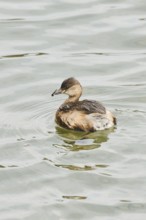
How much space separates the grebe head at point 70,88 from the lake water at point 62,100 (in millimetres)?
368

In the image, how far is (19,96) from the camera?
12305 mm

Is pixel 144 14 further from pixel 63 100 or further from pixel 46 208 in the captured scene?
pixel 46 208

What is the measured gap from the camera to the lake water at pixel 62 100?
29.6ft

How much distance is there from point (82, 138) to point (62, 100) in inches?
65.4

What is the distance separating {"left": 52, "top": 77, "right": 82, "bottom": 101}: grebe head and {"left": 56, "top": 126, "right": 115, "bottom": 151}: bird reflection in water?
2.04 feet

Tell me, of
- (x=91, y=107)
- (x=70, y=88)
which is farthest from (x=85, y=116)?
(x=70, y=88)

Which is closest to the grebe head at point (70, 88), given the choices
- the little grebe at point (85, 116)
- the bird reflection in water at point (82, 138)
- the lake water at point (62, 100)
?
the little grebe at point (85, 116)

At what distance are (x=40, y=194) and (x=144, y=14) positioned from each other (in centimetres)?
714

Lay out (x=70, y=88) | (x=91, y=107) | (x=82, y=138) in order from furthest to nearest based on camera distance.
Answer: (x=70, y=88)
(x=91, y=107)
(x=82, y=138)

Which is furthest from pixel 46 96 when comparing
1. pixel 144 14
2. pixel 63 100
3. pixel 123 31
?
pixel 144 14

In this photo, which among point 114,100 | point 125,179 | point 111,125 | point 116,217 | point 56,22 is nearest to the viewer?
point 116,217

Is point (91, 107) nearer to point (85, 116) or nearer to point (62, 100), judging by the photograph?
point (85, 116)

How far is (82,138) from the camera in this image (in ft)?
35.9

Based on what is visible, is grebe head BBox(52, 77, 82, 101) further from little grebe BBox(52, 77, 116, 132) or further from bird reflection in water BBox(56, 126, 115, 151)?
bird reflection in water BBox(56, 126, 115, 151)
